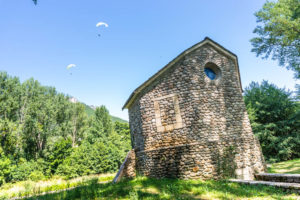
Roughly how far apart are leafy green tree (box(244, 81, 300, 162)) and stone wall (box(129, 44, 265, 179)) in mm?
11932

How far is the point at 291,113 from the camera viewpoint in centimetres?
1930

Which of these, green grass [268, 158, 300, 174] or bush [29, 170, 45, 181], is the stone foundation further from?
bush [29, 170, 45, 181]

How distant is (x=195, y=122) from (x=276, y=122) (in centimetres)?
1683

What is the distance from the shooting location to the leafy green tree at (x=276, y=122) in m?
17.2

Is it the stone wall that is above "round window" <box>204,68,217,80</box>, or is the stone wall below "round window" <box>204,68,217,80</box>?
below

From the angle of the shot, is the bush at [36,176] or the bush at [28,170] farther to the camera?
the bush at [36,176]

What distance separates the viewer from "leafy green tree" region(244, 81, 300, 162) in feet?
56.4

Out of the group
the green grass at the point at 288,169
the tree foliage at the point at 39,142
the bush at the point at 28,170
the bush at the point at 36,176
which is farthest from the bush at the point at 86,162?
the green grass at the point at 288,169

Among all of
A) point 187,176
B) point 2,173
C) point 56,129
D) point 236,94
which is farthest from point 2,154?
point 236,94

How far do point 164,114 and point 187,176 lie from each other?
3.42 meters

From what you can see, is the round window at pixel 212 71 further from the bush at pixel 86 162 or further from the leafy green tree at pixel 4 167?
the leafy green tree at pixel 4 167

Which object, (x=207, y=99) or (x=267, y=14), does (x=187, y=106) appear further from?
(x=267, y=14)

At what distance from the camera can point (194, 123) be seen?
8367mm

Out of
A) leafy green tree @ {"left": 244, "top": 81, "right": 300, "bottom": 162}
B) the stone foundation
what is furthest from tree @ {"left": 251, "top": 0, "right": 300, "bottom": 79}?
the stone foundation
